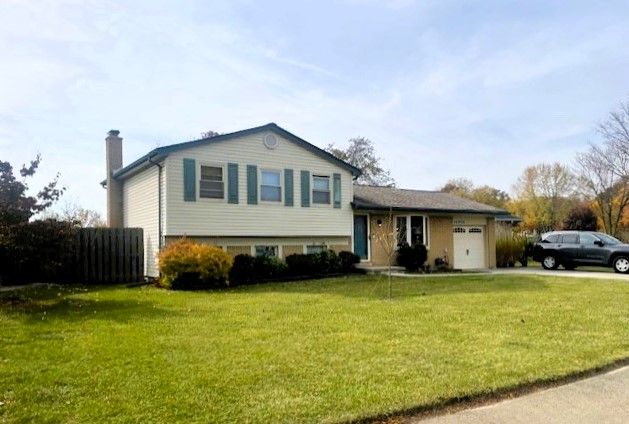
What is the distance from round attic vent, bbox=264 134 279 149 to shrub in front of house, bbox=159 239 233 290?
4.98 metres

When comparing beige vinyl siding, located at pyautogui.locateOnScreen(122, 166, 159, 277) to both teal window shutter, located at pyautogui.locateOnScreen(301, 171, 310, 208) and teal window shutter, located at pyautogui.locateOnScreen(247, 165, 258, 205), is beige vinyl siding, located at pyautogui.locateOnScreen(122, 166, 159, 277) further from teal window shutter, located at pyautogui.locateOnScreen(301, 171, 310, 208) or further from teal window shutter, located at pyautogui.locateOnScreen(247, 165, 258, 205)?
teal window shutter, located at pyautogui.locateOnScreen(301, 171, 310, 208)

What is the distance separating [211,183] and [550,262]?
14966 millimetres

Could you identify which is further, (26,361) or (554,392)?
(26,361)

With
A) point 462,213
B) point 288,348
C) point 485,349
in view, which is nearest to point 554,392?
point 485,349

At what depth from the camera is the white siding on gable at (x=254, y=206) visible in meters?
16.2

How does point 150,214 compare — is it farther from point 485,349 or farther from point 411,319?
point 485,349

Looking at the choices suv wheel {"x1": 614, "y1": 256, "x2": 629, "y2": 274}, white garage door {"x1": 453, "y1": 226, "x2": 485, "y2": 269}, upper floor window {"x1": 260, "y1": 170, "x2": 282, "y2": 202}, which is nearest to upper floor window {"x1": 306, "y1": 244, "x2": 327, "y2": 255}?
upper floor window {"x1": 260, "y1": 170, "x2": 282, "y2": 202}

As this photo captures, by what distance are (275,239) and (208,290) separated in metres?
4.63

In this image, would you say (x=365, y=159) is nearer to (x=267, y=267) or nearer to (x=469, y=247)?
(x=469, y=247)

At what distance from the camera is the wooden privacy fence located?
16188mm

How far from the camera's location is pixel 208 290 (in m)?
13.9

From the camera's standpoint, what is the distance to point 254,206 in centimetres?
1750

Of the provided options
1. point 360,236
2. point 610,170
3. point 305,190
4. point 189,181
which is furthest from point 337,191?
point 610,170

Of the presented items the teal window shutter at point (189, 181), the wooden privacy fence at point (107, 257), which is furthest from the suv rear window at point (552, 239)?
the wooden privacy fence at point (107, 257)
